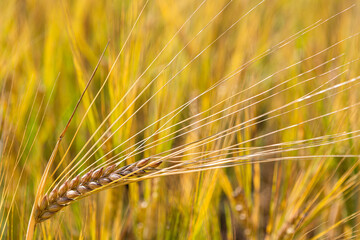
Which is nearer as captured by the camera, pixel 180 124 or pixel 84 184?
pixel 84 184

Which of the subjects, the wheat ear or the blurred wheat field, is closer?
the wheat ear

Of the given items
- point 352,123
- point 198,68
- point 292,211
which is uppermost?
point 198,68

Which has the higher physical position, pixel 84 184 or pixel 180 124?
pixel 180 124

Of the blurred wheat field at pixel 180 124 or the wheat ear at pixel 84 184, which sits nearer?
the wheat ear at pixel 84 184

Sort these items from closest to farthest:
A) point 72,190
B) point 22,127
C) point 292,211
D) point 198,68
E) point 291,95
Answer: point 72,190
point 292,211
point 22,127
point 291,95
point 198,68

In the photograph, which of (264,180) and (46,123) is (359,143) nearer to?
(264,180)

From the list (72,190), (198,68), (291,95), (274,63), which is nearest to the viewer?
(72,190)

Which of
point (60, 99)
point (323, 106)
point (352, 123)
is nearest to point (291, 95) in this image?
point (323, 106)
